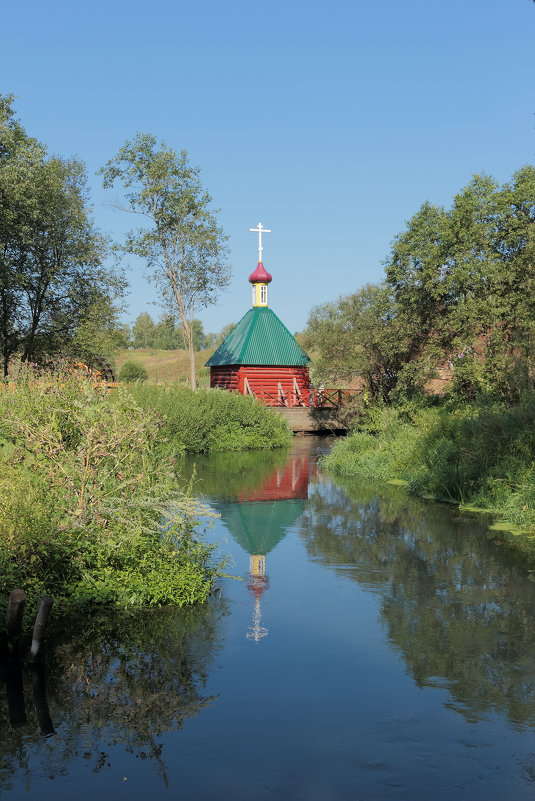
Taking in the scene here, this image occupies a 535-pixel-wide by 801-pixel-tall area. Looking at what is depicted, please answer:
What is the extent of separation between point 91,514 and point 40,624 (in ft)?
6.95

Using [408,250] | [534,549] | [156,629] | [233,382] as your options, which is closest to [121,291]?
[233,382]

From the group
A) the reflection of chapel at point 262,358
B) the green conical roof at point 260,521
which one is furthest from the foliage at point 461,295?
the reflection of chapel at point 262,358

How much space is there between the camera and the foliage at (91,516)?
343 inches

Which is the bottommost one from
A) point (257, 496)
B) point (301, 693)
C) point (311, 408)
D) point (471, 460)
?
point (301, 693)

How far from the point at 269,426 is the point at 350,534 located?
19265 mm

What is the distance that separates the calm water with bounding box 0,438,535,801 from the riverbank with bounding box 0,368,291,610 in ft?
1.40

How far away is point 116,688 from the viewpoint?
289 inches

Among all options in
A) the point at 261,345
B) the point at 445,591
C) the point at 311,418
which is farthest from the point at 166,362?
the point at 445,591

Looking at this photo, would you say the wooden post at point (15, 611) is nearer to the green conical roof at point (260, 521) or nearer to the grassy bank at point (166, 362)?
the green conical roof at point (260, 521)

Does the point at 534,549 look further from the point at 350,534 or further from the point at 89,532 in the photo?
the point at 89,532

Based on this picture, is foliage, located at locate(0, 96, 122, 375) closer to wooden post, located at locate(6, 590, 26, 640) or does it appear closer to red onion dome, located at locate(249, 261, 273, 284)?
red onion dome, located at locate(249, 261, 273, 284)

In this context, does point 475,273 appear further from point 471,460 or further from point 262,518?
point 262,518

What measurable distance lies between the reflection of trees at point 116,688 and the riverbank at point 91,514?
0.40m

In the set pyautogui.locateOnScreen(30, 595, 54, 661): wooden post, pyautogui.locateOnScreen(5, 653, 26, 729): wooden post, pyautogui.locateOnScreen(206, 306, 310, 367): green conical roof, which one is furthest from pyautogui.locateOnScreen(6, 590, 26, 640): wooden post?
pyautogui.locateOnScreen(206, 306, 310, 367): green conical roof
